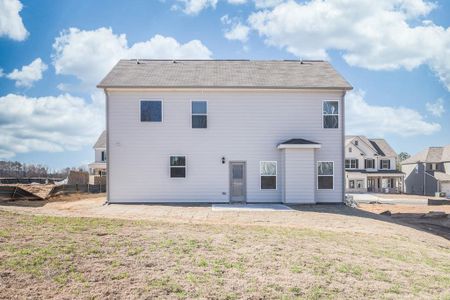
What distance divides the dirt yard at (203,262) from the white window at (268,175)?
7.26 m

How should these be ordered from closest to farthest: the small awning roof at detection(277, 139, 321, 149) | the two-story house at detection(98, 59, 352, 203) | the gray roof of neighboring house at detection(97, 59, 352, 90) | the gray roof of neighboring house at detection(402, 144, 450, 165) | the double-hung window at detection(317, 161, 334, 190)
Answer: the small awning roof at detection(277, 139, 321, 149) → the two-story house at detection(98, 59, 352, 203) → the gray roof of neighboring house at detection(97, 59, 352, 90) → the double-hung window at detection(317, 161, 334, 190) → the gray roof of neighboring house at detection(402, 144, 450, 165)

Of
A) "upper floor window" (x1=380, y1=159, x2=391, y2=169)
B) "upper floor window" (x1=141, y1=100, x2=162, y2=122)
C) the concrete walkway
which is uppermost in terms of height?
"upper floor window" (x1=141, y1=100, x2=162, y2=122)

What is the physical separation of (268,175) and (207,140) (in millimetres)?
3369

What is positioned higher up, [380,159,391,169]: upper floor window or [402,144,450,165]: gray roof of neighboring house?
[402,144,450,165]: gray roof of neighboring house

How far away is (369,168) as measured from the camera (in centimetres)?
4897

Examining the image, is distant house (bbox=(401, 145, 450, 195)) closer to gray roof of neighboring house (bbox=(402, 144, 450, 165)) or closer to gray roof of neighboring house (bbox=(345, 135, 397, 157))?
gray roof of neighboring house (bbox=(402, 144, 450, 165))

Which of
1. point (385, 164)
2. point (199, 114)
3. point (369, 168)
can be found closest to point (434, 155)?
point (385, 164)

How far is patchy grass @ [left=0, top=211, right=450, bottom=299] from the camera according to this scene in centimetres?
556

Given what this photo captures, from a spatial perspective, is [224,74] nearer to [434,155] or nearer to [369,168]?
[369,168]

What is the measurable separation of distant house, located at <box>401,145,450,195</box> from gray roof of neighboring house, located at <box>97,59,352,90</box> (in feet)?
123

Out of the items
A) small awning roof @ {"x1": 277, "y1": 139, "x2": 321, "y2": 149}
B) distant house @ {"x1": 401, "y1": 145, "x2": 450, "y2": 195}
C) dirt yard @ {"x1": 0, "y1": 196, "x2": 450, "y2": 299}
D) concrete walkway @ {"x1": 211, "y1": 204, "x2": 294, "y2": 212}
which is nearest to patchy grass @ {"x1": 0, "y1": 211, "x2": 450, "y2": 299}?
dirt yard @ {"x1": 0, "y1": 196, "x2": 450, "y2": 299}

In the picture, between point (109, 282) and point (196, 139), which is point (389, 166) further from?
point (109, 282)

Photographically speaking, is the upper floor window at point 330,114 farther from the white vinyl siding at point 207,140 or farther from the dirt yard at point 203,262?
the dirt yard at point 203,262

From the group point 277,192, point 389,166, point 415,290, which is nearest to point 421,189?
point 389,166
